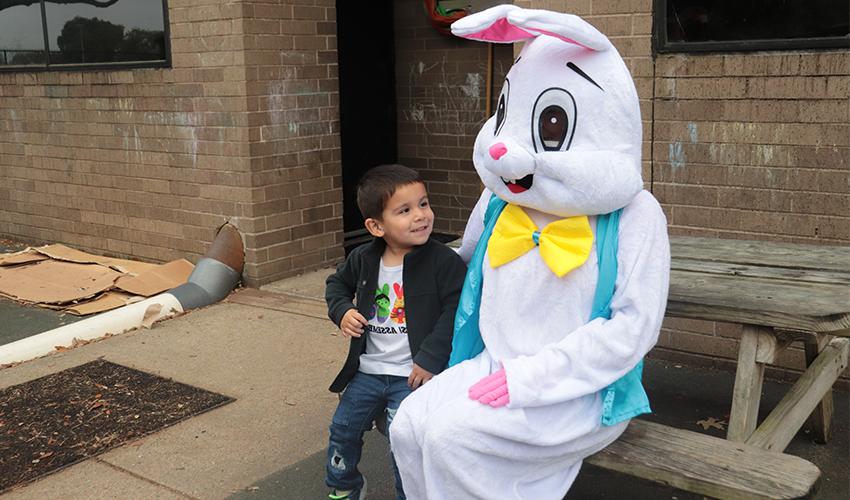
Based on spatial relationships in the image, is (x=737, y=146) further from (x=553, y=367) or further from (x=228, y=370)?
(x=228, y=370)

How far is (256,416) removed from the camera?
440 centimetres

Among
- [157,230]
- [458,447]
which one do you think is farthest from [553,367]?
[157,230]

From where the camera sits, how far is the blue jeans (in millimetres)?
3232

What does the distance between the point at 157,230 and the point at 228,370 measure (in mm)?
2614

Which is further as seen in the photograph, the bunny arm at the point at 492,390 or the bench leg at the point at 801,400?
the bench leg at the point at 801,400

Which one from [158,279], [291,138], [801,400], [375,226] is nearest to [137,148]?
[158,279]

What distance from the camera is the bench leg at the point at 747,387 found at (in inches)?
119

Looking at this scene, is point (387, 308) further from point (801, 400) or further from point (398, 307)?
point (801, 400)

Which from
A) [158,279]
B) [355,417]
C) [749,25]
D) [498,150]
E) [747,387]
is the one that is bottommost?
[158,279]

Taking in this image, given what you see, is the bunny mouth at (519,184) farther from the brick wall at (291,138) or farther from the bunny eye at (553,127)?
the brick wall at (291,138)

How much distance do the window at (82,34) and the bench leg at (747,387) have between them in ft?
17.1

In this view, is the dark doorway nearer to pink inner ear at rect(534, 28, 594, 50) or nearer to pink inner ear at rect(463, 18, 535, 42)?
pink inner ear at rect(463, 18, 535, 42)

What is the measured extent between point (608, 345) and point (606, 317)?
117mm

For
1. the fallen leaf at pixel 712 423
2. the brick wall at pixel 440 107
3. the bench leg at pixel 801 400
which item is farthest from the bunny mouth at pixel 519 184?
the brick wall at pixel 440 107
